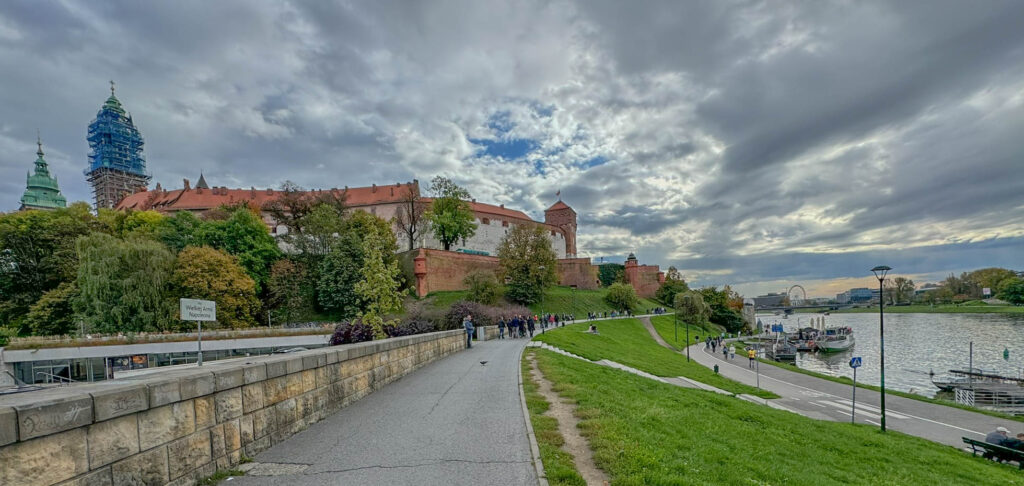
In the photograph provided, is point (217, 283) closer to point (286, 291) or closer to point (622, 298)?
point (286, 291)

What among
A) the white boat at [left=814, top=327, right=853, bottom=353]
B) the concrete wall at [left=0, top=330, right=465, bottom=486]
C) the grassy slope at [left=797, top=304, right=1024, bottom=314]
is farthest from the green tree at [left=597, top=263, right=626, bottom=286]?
the concrete wall at [left=0, top=330, right=465, bottom=486]

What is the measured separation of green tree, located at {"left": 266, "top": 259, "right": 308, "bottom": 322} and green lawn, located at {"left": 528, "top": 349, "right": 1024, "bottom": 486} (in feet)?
139

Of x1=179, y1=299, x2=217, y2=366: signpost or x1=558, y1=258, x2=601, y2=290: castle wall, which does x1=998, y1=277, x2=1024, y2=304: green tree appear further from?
x1=179, y1=299, x2=217, y2=366: signpost

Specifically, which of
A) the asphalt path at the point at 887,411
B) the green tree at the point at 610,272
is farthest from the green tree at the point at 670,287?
the asphalt path at the point at 887,411

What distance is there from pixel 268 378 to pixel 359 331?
14185 mm

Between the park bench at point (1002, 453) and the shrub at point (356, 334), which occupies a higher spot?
the shrub at point (356, 334)

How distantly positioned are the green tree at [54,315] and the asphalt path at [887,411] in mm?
52419

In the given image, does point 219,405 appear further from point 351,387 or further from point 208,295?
point 208,295

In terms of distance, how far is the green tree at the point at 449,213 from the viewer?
218ft

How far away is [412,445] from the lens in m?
6.27

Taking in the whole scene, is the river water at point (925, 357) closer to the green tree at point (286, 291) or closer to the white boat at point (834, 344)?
the white boat at point (834, 344)

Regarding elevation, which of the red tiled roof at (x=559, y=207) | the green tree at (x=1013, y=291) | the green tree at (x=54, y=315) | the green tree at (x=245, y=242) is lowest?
the green tree at (x=1013, y=291)

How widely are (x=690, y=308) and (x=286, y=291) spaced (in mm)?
45982

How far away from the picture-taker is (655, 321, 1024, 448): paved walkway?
1870 cm
